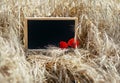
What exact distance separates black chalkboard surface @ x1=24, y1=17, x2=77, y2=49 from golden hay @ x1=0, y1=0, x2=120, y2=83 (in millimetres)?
101

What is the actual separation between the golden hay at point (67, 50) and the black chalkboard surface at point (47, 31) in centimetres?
10

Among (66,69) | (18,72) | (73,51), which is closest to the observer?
(18,72)

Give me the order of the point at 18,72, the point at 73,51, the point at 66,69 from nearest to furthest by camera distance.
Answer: the point at 18,72 < the point at 66,69 < the point at 73,51

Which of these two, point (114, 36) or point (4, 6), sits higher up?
point (4, 6)

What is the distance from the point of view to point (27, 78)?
3.09 metres

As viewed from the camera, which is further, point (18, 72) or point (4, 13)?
point (4, 13)

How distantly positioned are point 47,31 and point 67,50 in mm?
261

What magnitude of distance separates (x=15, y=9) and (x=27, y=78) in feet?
3.98

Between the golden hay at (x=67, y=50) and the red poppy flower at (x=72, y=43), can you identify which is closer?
the golden hay at (x=67, y=50)

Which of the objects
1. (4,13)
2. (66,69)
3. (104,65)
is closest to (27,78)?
(66,69)

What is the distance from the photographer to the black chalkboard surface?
3885mm

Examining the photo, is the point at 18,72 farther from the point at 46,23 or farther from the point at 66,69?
the point at 46,23

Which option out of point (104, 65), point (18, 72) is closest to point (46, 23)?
point (104, 65)

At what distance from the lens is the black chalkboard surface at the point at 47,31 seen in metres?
3.88
